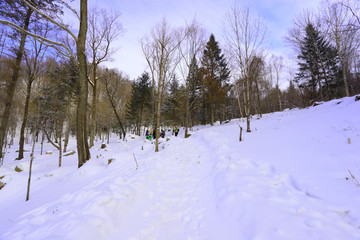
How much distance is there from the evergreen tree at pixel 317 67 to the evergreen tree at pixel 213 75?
10.2 m

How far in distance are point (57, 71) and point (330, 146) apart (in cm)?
1818

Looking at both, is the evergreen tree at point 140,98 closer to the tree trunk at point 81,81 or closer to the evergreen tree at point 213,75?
the evergreen tree at point 213,75

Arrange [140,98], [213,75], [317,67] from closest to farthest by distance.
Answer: [317,67] < [213,75] < [140,98]

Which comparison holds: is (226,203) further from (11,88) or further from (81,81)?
(11,88)

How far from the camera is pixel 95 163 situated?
22.2 ft

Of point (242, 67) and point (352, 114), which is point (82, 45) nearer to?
point (242, 67)

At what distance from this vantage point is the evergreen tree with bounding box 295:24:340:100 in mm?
17391

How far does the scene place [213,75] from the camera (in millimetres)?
21453

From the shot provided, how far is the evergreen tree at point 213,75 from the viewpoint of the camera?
66.3 feet

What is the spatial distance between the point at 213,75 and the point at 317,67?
14.4m

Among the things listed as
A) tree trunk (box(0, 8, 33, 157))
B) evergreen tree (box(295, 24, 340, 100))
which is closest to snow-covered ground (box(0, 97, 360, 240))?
tree trunk (box(0, 8, 33, 157))

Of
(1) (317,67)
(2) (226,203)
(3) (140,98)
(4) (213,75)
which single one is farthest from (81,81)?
(1) (317,67)

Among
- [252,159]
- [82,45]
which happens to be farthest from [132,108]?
[252,159]

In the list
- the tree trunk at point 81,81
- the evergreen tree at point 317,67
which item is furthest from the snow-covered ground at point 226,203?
the evergreen tree at point 317,67
